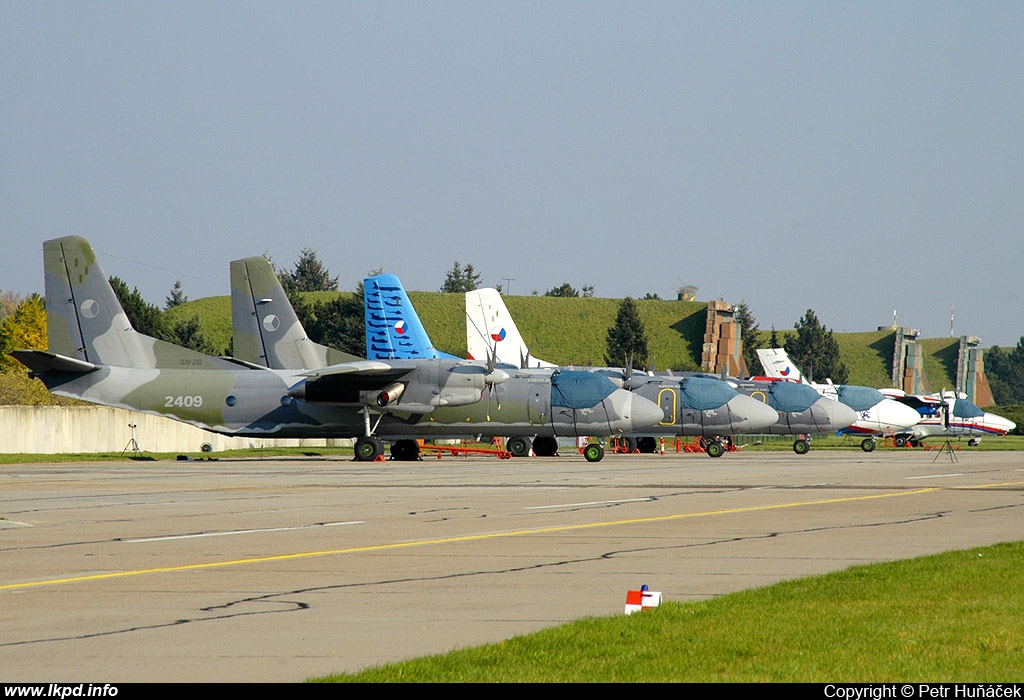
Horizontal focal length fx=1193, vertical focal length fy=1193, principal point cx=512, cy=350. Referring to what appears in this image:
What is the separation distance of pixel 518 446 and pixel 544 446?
55.8 inches

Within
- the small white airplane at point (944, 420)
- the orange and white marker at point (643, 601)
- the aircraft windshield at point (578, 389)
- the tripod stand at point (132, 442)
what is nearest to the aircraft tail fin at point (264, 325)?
the tripod stand at point (132, 442)

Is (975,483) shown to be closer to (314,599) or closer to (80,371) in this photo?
(314,599)

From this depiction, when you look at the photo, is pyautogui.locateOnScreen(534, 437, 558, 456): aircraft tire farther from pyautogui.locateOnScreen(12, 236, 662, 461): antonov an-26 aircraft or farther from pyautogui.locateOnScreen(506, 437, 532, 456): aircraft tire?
pyautogui.locateOnScreen(12, 236, 662, 461): antonov an-26 aircraft

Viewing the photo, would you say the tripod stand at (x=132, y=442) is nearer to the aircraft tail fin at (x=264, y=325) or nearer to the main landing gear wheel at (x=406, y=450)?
the aircraft tail fin at (x=264, y=325)

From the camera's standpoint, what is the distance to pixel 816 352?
460 feet

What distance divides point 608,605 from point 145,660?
3689mm

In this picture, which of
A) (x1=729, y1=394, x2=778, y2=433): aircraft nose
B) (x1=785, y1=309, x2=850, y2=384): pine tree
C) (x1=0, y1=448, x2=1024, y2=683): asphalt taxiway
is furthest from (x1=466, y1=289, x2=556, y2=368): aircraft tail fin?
(x1=785, y1=309, x2=850, y2=384): pine tree

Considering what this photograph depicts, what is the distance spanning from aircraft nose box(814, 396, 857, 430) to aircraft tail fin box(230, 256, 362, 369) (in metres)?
18.5

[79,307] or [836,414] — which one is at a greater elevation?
[79,307]

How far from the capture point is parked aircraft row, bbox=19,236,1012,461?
4141 cm

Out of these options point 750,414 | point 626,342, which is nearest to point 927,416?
point 750,414

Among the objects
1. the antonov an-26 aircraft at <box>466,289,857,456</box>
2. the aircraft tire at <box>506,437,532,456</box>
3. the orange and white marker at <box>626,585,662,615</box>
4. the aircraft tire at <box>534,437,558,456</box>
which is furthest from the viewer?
the aircraft tire at <box>506,437,532,456</box>

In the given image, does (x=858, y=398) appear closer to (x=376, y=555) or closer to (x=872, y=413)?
(x=872, y=413)

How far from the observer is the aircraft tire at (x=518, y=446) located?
4841 cm
